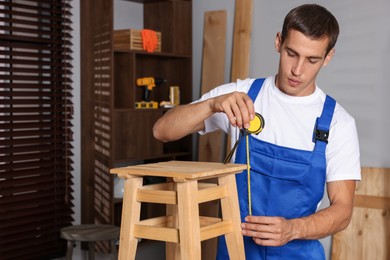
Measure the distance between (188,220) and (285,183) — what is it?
0.55 m

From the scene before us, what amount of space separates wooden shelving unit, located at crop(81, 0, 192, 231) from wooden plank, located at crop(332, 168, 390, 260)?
141 centimetres

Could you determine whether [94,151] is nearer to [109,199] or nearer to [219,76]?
[109,199]

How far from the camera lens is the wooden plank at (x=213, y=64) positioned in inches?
157

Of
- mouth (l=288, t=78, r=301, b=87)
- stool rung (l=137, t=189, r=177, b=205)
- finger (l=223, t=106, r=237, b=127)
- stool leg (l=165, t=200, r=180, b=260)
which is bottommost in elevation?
stool leg (l=165, t=200, r=180, b=260)

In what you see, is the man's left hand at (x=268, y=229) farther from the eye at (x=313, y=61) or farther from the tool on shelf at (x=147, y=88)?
the tool on shelf at (x=147, y=88)

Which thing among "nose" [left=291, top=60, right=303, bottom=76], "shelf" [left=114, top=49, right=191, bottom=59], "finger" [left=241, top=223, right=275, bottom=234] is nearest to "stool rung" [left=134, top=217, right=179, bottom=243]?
"finger" [left=241, top=223, right=275, bottom=234]

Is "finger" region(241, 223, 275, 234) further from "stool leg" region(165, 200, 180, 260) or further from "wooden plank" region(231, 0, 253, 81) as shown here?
"wooden plank" region(231, 0, 253, 81)

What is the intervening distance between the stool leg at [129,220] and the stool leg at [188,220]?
16 centimetres

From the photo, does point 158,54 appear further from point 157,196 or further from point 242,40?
point 157,196

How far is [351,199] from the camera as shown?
6.12 ft

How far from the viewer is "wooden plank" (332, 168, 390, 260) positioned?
10.2ft

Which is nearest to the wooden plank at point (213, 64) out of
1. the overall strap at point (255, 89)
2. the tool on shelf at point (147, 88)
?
the tool on shelf at point (147, 88)

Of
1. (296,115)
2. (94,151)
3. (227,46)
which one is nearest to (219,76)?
(227,46)

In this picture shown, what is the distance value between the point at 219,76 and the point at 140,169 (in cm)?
252
